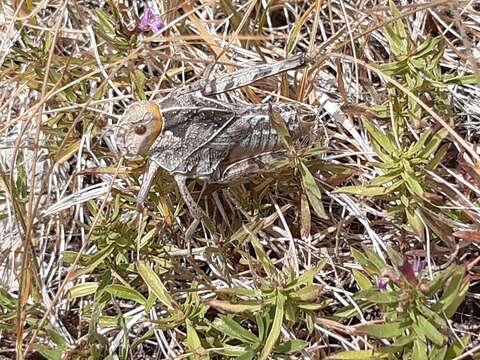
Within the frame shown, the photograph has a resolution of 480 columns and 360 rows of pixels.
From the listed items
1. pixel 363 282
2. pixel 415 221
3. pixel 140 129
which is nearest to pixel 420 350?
pixel 363 282

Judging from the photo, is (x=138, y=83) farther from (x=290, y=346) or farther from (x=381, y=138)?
(x=290, y=346)

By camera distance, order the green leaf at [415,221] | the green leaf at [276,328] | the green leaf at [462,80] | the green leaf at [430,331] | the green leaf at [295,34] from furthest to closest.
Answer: the green leaf at [295,34] < the green leaf at [462,80] < the green leaf at [415,221] < the green leaf at [276,328] < the green leaf at [430,331]

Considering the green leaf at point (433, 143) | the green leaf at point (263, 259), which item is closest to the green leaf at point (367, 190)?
the green leaf at point (433, 143)

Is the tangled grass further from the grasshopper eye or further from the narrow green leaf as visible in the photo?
the grasshopper eye

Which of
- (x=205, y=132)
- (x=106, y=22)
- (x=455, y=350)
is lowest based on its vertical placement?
(x=455, y=350)

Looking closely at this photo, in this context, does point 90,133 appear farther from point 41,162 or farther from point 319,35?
point 319,35

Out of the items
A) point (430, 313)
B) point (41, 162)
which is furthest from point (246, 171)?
point (41, 162)

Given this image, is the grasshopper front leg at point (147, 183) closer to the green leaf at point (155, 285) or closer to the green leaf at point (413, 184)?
the green leaf at point (155, 285)
